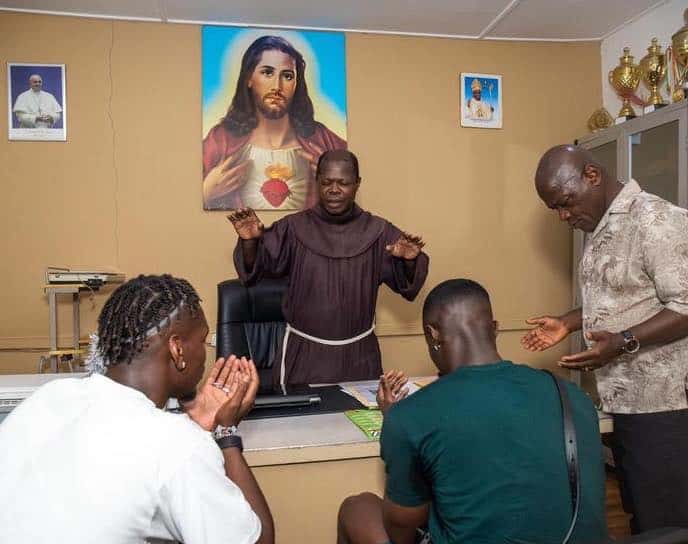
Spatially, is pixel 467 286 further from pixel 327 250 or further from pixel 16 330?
pixel 16 330

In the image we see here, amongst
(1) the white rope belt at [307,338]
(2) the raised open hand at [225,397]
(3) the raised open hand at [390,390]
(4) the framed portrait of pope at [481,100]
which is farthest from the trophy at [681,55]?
(2) the raised open hand at [225,397]

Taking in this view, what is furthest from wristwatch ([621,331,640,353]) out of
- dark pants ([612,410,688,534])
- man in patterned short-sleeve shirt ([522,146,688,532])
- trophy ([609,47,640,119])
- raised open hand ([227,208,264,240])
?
trophy ([609,47,640,119])

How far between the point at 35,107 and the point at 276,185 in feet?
4.71

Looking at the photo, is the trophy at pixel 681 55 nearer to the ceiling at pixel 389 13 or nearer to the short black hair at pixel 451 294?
the ceiling at pixel 389 13

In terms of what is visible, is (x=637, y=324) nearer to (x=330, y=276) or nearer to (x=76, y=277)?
(x=330, y=276)

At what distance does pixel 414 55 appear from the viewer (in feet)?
12.0

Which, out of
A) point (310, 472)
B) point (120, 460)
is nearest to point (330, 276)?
point (310, 472)

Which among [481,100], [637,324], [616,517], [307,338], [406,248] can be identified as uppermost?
[481,100]

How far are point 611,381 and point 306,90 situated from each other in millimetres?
2513

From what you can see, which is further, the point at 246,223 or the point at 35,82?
the point at 35,82

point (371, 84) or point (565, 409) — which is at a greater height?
point (371, 84)

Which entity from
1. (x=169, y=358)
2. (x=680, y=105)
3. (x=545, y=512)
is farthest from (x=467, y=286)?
(x=680, y=105)

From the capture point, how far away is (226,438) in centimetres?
123

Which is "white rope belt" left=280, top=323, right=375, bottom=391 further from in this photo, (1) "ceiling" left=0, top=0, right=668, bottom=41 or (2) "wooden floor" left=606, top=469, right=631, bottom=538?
(1) "ceiling" left=0, top=0, right=668, bottom=41
